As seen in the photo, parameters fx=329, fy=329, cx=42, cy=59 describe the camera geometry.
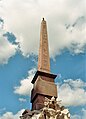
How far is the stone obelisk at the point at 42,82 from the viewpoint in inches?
941

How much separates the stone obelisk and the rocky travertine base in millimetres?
848

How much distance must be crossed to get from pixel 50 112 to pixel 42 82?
2897mm

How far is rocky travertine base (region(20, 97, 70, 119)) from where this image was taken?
22.1 meters

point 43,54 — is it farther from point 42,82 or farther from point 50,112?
point 50,112

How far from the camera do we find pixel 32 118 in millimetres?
22344

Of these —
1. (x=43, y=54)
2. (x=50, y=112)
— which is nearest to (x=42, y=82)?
(x=43, y=54)

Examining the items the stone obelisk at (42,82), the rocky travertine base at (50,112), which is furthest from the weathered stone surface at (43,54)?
the rocky travertine base at (50,112)

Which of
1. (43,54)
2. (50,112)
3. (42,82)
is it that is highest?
(43,54)

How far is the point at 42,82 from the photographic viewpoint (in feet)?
80.0

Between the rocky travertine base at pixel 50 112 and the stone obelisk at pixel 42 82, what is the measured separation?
0.85 metres

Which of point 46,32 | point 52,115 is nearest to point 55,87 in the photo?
point 52,115

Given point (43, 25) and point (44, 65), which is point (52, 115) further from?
point (43, 25)

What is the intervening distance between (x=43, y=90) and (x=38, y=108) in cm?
147

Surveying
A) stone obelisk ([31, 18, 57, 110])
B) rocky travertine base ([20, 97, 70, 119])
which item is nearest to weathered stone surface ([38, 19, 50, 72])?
stone obelisk ([31, 18, 57, 110])
